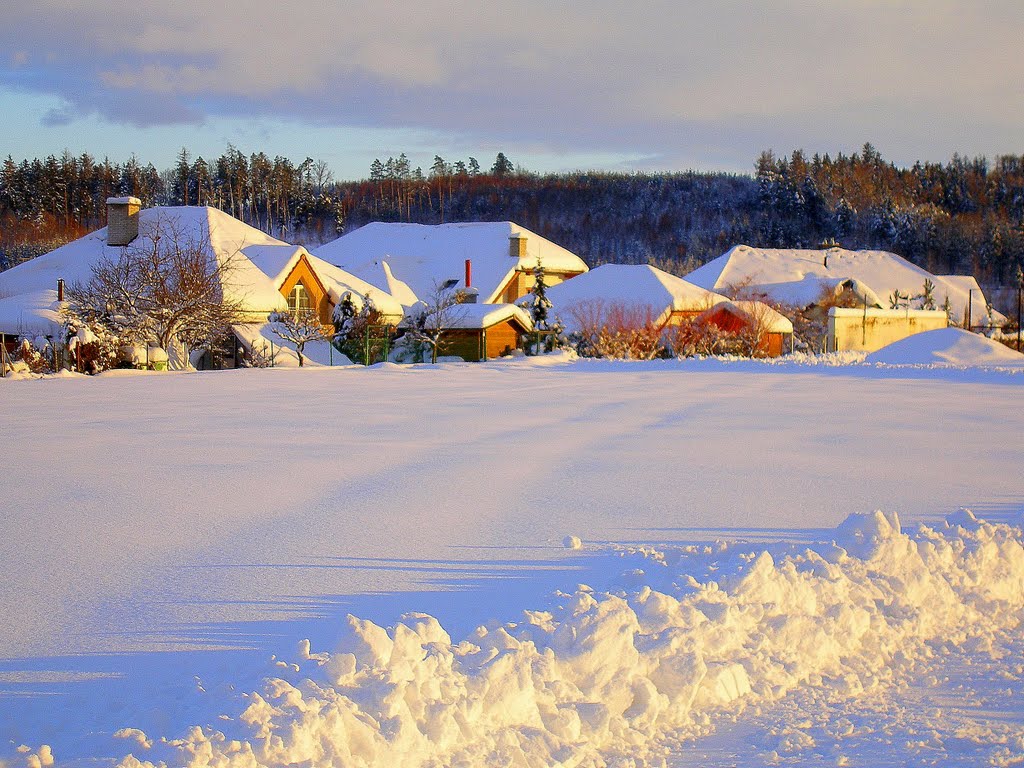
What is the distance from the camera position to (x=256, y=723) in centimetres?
354

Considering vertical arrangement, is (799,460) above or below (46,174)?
below

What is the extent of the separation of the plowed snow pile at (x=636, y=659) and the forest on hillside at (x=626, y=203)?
85.0 m

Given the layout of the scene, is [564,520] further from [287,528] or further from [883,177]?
[883,177]

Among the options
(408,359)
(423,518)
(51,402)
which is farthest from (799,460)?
(408,359)

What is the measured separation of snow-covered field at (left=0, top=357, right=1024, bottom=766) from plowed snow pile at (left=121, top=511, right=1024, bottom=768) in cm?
1

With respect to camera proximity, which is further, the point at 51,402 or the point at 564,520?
the point at 51,402

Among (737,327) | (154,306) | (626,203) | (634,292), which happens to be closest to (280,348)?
(154,306)

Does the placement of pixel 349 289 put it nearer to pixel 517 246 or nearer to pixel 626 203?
pixel 517 246

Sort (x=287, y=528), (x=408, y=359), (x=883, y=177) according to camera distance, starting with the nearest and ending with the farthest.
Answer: (x=287, y=528) → (x=408, y=359) → (x=883, y=177)

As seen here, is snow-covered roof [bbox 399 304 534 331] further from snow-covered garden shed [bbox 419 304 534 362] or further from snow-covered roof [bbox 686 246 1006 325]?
snow-covered roof [bbox 686 246 1006 325]

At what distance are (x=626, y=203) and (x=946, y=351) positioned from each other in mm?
86087

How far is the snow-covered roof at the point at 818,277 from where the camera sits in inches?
2124

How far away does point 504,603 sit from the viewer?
208 inches

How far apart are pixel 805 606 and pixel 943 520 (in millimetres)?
2569
